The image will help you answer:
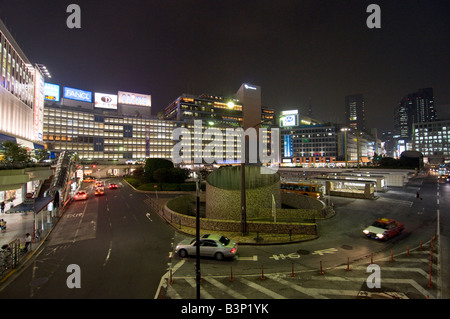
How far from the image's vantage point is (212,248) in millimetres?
13984

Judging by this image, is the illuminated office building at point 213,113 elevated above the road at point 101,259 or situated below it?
above

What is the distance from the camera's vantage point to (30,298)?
9633 millimetres

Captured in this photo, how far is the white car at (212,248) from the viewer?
13808mm

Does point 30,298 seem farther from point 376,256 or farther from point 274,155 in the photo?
point 274,155

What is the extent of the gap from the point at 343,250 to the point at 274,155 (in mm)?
149747

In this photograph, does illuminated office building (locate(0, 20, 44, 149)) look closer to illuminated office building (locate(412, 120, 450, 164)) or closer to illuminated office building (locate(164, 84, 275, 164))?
illuminated office building (locate(164, 84, 275, 164))

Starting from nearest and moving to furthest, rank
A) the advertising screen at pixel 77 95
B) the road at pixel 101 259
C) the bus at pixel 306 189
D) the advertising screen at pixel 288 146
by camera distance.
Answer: the road at pixel 101 259 < the bus at pixel 306 189 < the advertising screen at pixel 77 95 < the advertising screen at pixel 288 146

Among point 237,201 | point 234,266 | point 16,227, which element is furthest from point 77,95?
point 234,266

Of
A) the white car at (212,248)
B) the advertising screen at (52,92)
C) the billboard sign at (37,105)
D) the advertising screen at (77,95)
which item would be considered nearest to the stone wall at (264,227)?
the white car at (212,248)

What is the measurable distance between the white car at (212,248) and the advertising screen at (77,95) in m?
105

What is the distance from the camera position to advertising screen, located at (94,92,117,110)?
99425 millimetres

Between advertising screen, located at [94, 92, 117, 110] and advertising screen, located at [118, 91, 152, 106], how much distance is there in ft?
11.8

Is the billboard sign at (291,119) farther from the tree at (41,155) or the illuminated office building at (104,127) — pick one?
the tree at (41,155)

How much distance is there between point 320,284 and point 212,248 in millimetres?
6372
